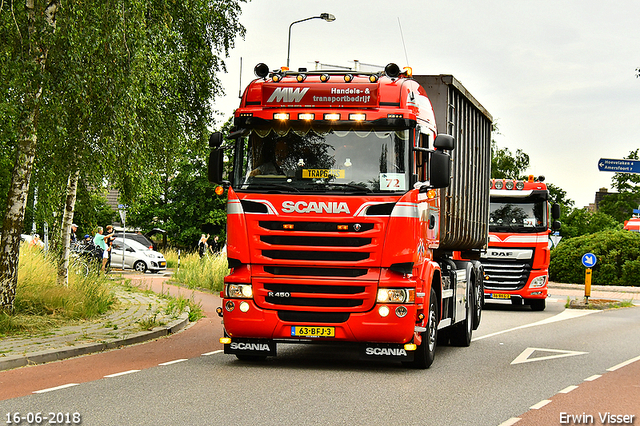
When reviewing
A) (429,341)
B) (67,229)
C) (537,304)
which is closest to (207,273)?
(67,229)

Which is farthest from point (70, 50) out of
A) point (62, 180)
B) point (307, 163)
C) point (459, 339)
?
point (459, 339)

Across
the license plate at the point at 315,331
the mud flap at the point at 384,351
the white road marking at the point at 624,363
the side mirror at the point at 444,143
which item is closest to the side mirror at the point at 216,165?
the license plate at the point at 315,331

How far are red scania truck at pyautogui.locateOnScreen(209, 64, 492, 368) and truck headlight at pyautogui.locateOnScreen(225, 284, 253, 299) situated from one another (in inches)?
0.5

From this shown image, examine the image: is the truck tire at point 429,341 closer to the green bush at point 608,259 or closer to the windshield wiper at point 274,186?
the windshield wiper at point 274,186

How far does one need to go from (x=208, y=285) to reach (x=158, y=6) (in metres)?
13.2

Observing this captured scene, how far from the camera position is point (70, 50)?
11.7 metres

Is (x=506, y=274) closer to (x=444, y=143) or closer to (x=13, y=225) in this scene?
(x=444, y=143)

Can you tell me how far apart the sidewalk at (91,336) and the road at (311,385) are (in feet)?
0.80

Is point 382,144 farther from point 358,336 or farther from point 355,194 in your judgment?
point 358,336

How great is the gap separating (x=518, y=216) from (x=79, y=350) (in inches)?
556

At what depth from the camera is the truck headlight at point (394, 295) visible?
10.1 metres

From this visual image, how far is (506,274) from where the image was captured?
22828 mm

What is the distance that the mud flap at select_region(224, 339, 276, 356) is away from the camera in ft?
34.7

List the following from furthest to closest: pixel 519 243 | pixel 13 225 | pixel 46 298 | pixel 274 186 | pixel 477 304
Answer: pixel 519 243 → pixel 477 304 → pixel 46 298 → pixel 13 225 → pixel 274 186
